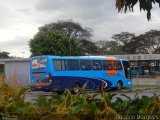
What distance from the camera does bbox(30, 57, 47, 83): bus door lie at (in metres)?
26.2

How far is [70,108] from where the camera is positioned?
427 centimetres

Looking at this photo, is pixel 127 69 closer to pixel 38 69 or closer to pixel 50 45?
pixel 38 69

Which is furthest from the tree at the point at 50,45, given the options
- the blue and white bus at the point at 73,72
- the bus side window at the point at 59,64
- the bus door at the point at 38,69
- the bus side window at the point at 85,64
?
the bus side window at the point at 59,64

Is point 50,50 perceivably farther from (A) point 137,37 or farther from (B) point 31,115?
(B) point 31,115

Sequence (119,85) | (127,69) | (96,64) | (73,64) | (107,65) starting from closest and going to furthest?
(73,64) < (96,64) < (107,65) < (119,85) < (127,69)

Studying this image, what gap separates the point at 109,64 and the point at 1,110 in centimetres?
2598

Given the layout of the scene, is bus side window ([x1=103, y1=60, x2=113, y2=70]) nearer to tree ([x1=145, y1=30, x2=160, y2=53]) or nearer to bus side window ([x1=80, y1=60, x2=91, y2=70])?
bus side window ([x1=80, y1=60, x2=91, y2=70])

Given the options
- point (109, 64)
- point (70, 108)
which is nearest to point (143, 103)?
point (70, 108)

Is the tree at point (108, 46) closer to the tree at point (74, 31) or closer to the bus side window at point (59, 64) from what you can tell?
the tree at point (74, 31)

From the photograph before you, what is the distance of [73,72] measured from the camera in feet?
89.0

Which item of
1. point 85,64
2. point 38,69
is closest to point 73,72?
point 85,64

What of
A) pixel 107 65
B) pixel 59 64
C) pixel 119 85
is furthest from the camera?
pixel 119 85

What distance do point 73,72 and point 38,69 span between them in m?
2.26

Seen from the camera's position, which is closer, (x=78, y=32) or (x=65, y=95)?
(x=65, y=95)
